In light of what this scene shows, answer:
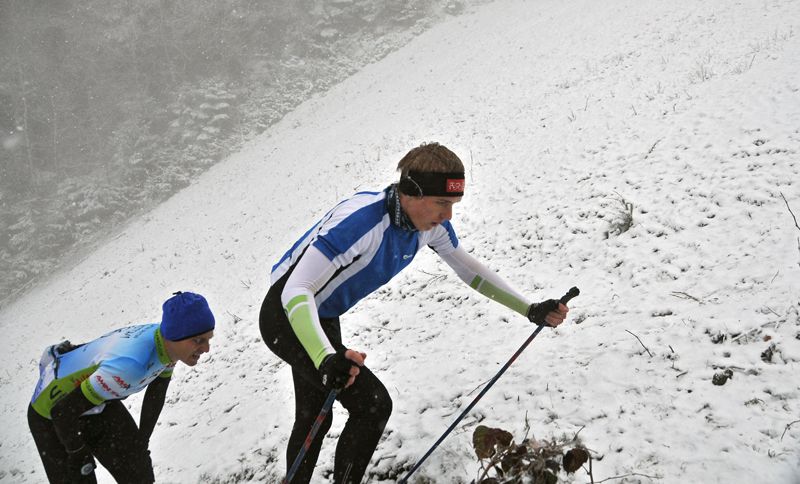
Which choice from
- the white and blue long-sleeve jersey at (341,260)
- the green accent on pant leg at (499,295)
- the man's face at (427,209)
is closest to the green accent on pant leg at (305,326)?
the white and blue long-sleeve jersey at (341,260)

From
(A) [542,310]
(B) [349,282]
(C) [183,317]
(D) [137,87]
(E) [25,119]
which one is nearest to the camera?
(B) [349,282]

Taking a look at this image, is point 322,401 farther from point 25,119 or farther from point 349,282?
point 25,119

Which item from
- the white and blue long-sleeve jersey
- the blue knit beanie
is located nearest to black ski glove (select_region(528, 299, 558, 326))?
the white and blue long-sleeve jersey

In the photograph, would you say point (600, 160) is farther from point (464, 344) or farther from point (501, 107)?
point (501, 107)

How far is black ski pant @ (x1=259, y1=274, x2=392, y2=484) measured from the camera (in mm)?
2623

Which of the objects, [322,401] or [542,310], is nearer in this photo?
[322,401]

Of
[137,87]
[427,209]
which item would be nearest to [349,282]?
[427,209]

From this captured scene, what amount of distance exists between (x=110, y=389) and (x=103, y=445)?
0.73 meters

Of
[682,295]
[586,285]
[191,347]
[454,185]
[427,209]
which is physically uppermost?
[454,185]

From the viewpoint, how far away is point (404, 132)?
17.1m

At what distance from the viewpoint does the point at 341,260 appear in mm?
2682

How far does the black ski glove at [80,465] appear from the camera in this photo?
337cm

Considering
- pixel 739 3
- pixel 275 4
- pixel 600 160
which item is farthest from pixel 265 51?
pixel 600 160

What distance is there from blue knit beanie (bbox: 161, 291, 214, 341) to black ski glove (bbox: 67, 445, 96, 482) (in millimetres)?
1050
